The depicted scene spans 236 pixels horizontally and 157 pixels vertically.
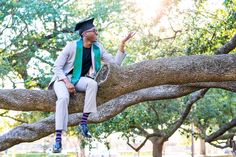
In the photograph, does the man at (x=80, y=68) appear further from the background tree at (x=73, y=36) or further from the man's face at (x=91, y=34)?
the background tree at (x=73, y=36)

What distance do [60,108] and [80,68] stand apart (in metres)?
0.55

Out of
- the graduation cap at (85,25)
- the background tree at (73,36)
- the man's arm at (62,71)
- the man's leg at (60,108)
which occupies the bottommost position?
the man's leg at (60,108)

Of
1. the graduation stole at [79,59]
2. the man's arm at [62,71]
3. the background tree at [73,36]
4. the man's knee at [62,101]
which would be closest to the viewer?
the man's knee at [62,101]

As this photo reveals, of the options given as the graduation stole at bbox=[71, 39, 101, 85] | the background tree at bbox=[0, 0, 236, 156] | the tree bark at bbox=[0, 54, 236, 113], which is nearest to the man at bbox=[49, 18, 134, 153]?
the graduation stole at bbox=[71, 39, 101, 85]

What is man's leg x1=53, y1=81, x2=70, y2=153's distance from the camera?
165 inches

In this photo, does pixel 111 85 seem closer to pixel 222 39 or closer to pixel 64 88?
pixel 64 88

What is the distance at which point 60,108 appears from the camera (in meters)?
4.18

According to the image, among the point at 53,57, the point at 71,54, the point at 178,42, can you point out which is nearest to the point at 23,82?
the point at 53,57

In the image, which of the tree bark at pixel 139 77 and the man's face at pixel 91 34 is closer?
the tree bark at pixel 139 77

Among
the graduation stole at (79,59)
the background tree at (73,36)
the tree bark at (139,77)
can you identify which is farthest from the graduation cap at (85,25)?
the background tree at (73,36)

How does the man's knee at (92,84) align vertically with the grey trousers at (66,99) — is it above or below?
above

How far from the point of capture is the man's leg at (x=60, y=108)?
418 cm

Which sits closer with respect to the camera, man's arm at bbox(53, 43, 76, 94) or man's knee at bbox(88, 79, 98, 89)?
man's knee at bbox(88, 79, 98, 89)

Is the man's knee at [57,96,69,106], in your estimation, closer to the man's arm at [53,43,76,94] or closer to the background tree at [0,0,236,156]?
the man's arm at [53,43,76,94]
